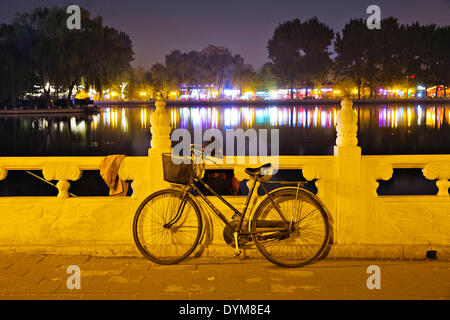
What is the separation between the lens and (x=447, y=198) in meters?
5.49

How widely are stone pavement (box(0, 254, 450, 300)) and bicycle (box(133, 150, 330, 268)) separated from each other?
0.17 m

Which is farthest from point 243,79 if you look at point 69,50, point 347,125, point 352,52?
point 347,125

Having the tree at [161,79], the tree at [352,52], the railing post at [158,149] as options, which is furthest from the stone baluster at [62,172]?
the tree at [161,79]

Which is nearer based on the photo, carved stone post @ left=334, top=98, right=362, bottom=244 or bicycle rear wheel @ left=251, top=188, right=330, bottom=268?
bicycle rear wheel @ left=251, top=188, right=330, bottom=268

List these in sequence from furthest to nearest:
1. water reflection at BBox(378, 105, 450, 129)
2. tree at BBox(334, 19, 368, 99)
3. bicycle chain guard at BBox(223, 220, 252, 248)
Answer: tree at BBox(334, 19, 368, 99) → water reflection at BBox(378, 105, 450, 129) → bicycle chain guard at BBox(223, 220, 252, 248)

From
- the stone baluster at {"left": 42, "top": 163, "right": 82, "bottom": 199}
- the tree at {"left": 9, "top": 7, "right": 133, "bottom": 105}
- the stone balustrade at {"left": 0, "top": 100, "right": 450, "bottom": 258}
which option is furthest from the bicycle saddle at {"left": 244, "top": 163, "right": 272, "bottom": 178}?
the tree at {"left": 9, "top": 7, "right": 133, "bottom": 105}

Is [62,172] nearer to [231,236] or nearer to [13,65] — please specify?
[231,236]

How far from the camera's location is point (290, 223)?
5.11 metres

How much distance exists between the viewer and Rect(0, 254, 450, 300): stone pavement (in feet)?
14.7

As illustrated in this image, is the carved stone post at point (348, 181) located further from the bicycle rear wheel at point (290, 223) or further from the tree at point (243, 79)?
the tree at point (243, 79)

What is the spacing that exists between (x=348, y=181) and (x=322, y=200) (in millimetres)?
335

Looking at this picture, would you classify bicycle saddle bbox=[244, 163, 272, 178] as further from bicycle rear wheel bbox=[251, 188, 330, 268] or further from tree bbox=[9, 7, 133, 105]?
tree bbox=[9, 7, 133, 105]

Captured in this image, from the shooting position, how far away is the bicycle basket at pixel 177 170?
16.6ft

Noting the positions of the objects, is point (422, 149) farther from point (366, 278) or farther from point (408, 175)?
point (366, 278)
